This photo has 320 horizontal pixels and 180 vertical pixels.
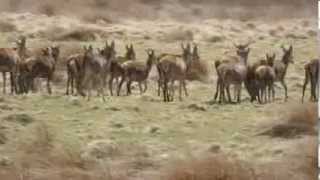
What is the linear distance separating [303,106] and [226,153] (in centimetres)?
38

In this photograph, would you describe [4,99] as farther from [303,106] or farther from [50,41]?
[303,106]

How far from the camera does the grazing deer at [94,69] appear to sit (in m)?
2.64

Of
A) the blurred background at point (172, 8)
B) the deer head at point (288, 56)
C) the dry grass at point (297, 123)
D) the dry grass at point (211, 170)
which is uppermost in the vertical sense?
the blurred background at point (172, 8)

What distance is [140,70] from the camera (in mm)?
2658

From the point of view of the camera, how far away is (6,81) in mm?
2607

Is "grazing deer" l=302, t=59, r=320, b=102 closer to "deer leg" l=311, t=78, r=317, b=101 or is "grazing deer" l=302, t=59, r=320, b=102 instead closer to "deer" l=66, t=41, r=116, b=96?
"deer leg" l=311, t=78, r=317, b=101

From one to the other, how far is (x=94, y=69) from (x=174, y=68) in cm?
33

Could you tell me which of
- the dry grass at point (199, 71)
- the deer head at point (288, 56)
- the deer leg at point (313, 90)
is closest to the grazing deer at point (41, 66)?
the dry grass at point (199, 71)

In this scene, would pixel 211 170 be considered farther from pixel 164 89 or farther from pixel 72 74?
pixel 72 74

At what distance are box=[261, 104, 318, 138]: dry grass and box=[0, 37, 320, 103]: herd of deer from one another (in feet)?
0.20

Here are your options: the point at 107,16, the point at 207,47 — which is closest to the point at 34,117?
the point at 107,16

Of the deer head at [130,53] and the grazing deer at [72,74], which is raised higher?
the deer head at [130,53]

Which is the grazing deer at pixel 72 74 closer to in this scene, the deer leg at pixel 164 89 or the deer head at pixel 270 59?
the deer leg at pixel 164 89

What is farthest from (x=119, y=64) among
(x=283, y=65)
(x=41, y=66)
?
(x=283, y=65)
